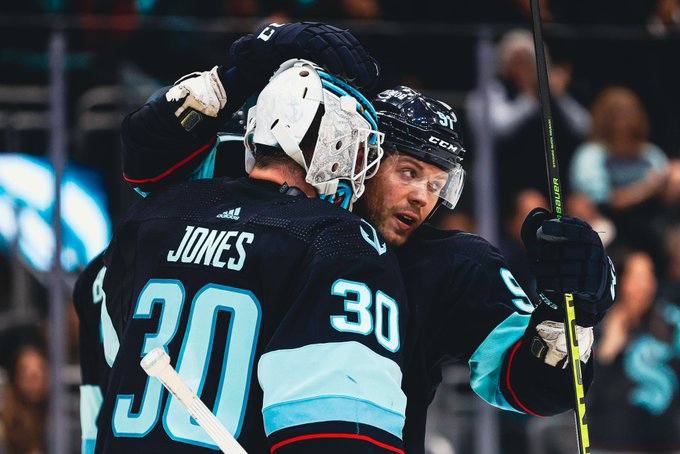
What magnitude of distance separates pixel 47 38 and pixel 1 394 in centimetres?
145

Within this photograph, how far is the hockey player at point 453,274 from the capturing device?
2518mm

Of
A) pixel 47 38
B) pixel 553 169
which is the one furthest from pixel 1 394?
pixel 553 169

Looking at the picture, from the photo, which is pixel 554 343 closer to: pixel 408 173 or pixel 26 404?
pixel 408 173

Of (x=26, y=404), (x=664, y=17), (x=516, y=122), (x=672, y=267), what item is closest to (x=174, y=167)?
(x=26, y=404)

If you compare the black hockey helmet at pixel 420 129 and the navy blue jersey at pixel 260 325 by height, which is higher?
the black hockey helmet at pixel 420 129

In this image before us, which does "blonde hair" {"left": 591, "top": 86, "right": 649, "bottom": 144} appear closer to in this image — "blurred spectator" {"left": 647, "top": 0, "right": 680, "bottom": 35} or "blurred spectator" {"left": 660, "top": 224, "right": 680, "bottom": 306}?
"blurred spectator" {"left": 647, "top": 0, "right": 680, "bottom": 35}

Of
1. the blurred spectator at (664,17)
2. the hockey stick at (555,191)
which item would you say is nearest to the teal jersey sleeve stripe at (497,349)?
the hockey stick at (555,191)

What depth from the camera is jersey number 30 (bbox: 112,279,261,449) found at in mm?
2238

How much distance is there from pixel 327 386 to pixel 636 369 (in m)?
3.59

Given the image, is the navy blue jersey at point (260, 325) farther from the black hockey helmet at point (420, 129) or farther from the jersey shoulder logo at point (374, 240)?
the black hockey helmet at point (420, 129)

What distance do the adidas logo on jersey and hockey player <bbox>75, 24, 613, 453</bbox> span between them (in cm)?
36

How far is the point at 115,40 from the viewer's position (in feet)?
17.1

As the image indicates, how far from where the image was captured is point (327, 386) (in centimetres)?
210

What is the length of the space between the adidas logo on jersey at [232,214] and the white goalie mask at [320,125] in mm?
160
